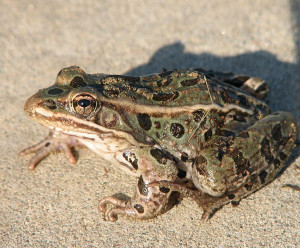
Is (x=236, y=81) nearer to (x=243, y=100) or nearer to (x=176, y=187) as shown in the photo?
(x=243, y=100)

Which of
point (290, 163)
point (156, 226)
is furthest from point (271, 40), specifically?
point (156, 226)

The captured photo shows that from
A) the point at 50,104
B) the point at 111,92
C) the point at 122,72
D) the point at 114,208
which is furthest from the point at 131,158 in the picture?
the point at 122,72

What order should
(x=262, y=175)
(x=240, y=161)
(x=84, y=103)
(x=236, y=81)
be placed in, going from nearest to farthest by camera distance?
(x=84, y=103) → (x=240, y=161) → (x=262, y=175) → (x=236, y=81)

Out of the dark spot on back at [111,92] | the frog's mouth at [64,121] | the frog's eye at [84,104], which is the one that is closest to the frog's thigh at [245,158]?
the frog's mouth at [64,121]

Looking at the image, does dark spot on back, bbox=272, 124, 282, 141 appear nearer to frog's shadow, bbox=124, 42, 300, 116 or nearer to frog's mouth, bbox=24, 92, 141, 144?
frog's shadow, bbox=124, 42, 300, 116

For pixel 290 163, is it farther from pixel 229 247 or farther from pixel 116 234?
pixel 116 234

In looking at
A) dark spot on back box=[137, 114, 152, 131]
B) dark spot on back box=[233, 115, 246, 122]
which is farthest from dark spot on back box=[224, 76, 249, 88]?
dark spot on back box=[137, 114, 152, 131]

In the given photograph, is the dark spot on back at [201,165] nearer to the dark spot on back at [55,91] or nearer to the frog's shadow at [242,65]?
the dark spot on back at [55,91]
